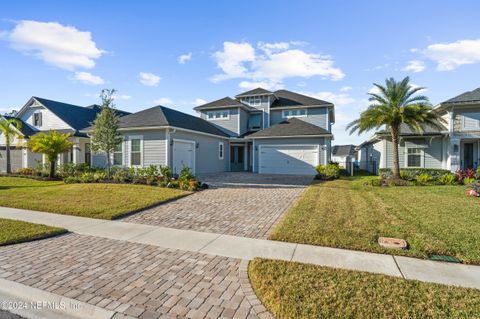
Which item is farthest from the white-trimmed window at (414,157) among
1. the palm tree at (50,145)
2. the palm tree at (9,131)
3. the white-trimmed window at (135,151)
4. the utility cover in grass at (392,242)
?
the palm tree at (9,131)

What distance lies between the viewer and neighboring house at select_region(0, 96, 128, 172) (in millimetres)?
21828

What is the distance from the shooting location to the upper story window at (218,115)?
82.3 ft

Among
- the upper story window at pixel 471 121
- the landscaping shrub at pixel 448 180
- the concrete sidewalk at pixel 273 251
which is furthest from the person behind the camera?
the upper story window at pixel 471 121

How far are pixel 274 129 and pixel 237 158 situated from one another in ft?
19.4

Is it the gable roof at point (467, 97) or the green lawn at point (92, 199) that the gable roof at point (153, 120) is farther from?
the gable roof at point (467, 97)

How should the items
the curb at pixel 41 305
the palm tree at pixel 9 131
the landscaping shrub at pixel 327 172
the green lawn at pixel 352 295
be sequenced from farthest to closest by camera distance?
the palm tree at pixel 9 131 < the landscaping shrub at pixel 327 172 < the curb at pixel 41 305 < the green lawn at pixel 352 295

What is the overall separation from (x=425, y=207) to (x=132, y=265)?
9120 millimetres

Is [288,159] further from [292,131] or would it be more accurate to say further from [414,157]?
[414,157]

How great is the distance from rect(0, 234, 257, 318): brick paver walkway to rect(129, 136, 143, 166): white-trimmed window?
38.5 ft

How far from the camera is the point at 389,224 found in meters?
6.43

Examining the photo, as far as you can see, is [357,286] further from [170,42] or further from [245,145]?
[245,145]

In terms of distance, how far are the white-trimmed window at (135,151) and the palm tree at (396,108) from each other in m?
14.7

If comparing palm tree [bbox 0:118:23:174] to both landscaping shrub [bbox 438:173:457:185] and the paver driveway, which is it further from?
landscaping shrub [bbox 438:173:457:185]

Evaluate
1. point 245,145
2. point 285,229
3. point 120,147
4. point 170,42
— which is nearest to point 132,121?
point 120,147
